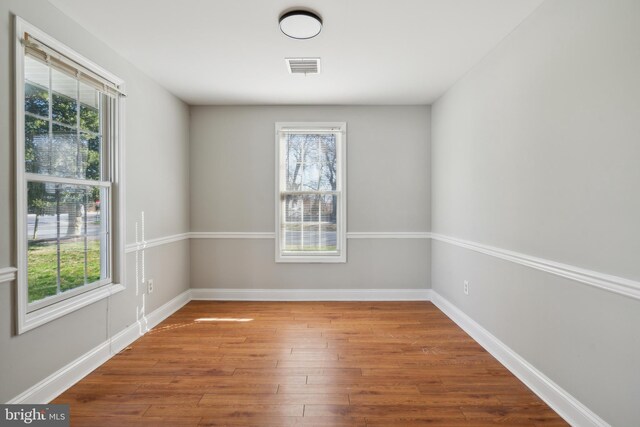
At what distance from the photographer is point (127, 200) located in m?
3.08

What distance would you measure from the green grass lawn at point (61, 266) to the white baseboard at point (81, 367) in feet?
1.70

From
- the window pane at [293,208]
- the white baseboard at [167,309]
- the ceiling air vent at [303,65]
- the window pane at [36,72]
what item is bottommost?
the white baseboard at [167,309]

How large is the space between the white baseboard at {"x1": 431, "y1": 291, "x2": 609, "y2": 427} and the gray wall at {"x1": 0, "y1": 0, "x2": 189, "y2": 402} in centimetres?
312

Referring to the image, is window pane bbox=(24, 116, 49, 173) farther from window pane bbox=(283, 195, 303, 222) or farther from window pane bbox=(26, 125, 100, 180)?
window pane bbox=(283, 195, 303, 222)

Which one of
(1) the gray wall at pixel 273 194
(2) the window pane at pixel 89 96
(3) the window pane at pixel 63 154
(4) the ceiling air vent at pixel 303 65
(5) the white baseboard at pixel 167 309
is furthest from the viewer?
(1) the gray wall at pixel 273 194

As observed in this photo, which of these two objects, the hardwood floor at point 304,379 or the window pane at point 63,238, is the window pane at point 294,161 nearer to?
the hardwood floor at point 304,379

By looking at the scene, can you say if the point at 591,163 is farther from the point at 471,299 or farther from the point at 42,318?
the point at 42,318

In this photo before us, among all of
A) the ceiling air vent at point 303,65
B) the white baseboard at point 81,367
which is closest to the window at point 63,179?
the white baseboard at point 81,367

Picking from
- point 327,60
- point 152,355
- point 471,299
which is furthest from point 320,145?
point 152,355

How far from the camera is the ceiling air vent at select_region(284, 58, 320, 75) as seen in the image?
312cm

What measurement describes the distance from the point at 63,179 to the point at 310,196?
2731 mm

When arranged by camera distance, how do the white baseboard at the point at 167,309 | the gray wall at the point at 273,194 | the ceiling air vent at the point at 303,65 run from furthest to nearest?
1. the gray wall at the point at 273,194
2. the white baseboard at the point at 167,309
3. the ceiling air vent at the point at 303,65

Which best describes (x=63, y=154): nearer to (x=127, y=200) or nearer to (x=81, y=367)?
(x=127, y=200)

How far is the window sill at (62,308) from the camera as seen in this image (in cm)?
205
